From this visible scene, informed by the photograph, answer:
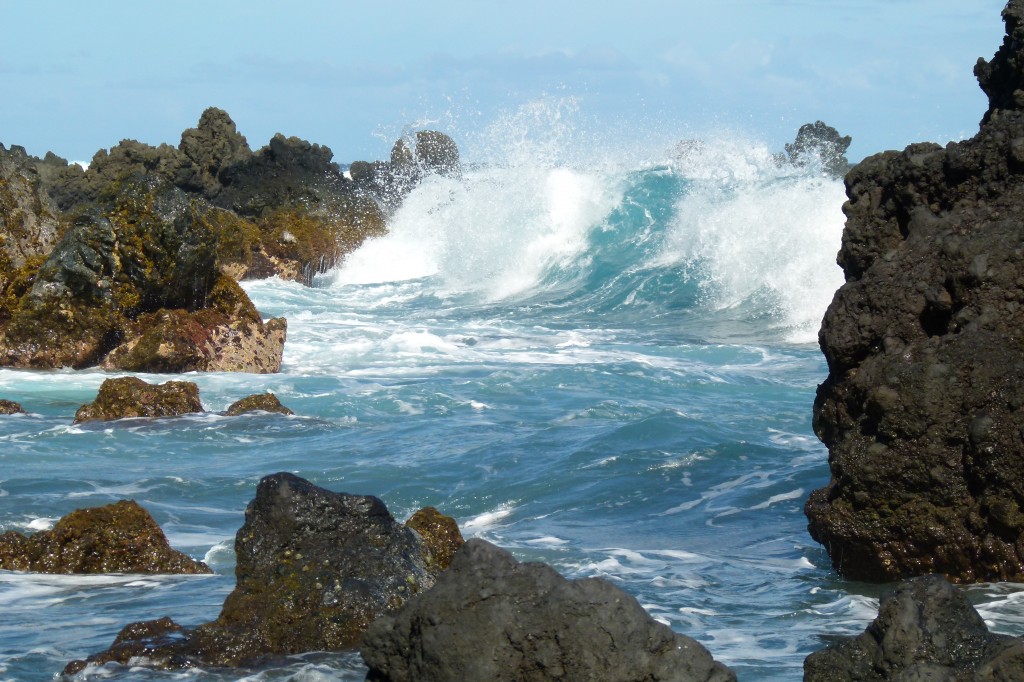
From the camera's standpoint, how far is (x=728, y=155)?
1152 inches

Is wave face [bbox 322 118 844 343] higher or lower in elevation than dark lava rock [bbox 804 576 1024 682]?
higher

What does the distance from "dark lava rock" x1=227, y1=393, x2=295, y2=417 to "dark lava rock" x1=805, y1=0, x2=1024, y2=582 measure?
5923 millimetres

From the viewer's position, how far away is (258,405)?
36.9ft

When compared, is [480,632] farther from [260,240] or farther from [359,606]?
[260,240]

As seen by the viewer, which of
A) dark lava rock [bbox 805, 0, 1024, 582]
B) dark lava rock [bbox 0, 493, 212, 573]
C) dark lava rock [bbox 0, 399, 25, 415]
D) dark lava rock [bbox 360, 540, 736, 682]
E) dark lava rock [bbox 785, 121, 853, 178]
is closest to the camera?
dark lava rock [bbox 360, 540, 736, 682]

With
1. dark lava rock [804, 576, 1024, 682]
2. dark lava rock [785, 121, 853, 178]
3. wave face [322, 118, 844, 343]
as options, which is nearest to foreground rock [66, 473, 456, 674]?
dark lava rock [804, 576, 1024, 682]

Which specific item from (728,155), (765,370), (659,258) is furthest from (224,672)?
(728,155)

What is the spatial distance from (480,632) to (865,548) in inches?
112

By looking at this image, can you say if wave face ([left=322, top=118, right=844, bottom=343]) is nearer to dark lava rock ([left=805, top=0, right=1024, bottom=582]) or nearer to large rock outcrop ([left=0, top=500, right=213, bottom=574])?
dark lava rock ([left=805, top=0, right=1024, bottom=582])

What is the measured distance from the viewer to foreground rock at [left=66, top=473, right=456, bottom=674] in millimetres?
4609

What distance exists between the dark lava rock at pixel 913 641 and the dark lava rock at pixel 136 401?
26.7ft

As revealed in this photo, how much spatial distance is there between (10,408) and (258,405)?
6.56 feet

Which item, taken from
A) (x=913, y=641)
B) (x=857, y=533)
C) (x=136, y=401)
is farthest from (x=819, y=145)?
(x=913, y=641)

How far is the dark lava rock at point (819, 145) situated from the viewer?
3453 cm
